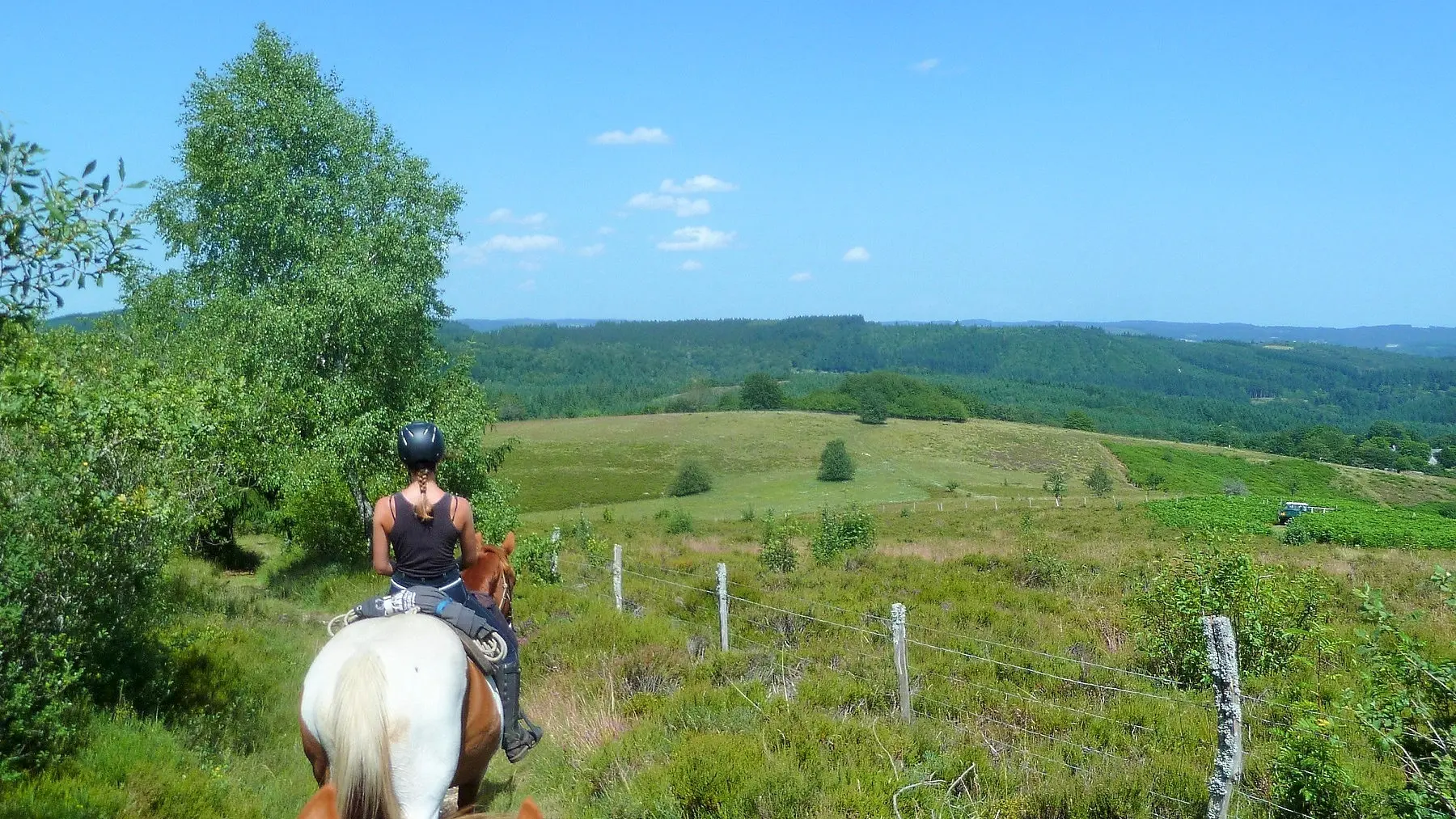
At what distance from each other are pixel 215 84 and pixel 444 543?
61.9ft

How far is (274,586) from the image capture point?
19156mm

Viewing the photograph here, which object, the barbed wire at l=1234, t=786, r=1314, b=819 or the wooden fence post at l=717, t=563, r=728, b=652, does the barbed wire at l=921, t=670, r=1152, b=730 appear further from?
the wooden fence post at l=717, t=563, r=728, b=652

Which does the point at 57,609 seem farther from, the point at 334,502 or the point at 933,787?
the point at 334,502

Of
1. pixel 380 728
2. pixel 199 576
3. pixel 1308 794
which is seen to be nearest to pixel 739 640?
pixel 1308 794

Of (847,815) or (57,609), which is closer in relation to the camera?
(847,815)

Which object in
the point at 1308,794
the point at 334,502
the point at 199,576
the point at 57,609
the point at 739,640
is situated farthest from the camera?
the point at 334,502

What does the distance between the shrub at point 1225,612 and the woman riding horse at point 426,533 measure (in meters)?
7.24

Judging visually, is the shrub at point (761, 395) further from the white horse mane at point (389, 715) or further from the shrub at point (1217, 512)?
the white horse mane at point (389, 715)

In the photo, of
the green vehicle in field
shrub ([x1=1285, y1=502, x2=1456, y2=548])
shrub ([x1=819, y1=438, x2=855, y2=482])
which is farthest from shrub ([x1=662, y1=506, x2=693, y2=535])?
shrub ([x1=819, y1=438, x2=855, y2=482])

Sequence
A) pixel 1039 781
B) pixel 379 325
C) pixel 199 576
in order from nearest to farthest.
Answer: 1. pixel 1039 781
2. pixel 199 576
3. pixel 379 325

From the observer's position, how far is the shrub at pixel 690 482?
81.2 metres

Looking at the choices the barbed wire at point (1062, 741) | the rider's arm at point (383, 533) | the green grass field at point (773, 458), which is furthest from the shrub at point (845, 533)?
the green grass field at point (773, 458)

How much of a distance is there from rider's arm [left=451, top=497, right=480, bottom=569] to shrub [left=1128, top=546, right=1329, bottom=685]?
7.47 metres

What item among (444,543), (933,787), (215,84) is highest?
A: (215,84)
